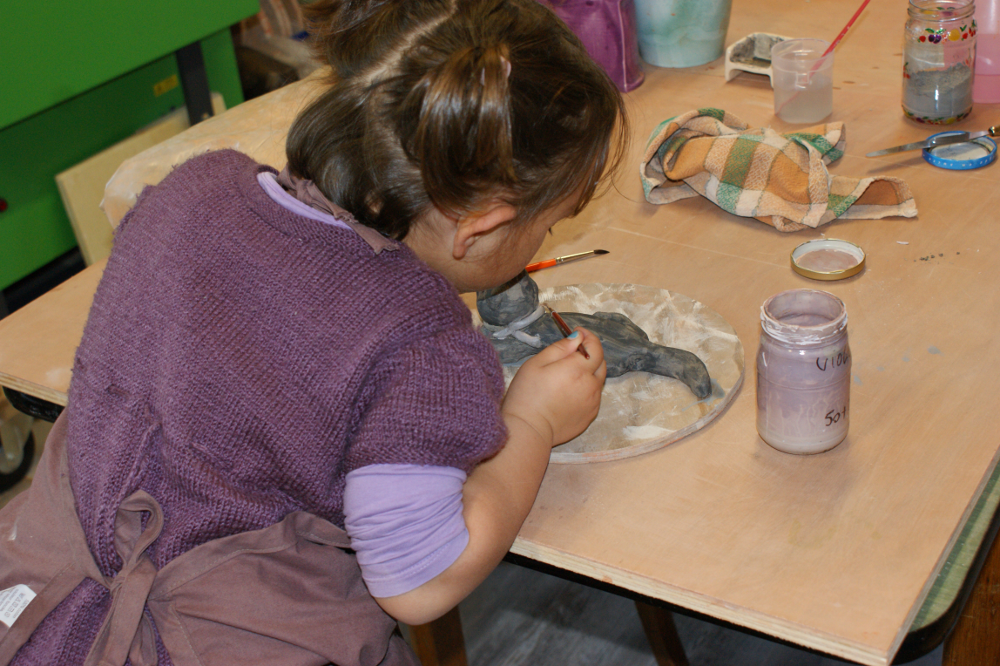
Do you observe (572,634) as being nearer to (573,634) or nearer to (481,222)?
(573,634)

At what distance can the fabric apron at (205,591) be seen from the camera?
744mm

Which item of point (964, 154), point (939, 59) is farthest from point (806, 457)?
point (939, 59)

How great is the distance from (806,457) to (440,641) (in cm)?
56

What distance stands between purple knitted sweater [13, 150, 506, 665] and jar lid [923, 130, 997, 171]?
2.59 feet

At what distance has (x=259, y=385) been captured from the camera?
731 millimetres

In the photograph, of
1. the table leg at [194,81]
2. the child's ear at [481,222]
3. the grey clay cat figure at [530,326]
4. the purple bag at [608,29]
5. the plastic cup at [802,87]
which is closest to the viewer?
the child's ear at [481,222]

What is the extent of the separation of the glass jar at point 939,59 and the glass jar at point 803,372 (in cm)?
66

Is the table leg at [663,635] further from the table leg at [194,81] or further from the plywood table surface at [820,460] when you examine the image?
the table leg at [194,81]

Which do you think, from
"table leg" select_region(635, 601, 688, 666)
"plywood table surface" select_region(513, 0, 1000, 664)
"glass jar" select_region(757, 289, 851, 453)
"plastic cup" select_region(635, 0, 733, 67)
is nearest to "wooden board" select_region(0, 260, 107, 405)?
"plywood table surface" select_region(513, 0, 1000, 664)

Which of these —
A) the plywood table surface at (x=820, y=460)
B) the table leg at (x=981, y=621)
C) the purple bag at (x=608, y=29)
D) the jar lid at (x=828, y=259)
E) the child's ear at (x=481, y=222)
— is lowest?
the table leg at (x=981, y=621)

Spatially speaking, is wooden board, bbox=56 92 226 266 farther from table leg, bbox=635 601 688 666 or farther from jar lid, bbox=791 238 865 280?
jar lid, bbox=791 238 865 280

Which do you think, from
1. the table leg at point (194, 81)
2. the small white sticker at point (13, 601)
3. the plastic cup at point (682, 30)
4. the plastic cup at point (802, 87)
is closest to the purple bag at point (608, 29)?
the plastic cup at point (682, 30)

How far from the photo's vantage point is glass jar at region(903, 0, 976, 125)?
4.05ft

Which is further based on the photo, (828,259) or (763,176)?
(763,176)
